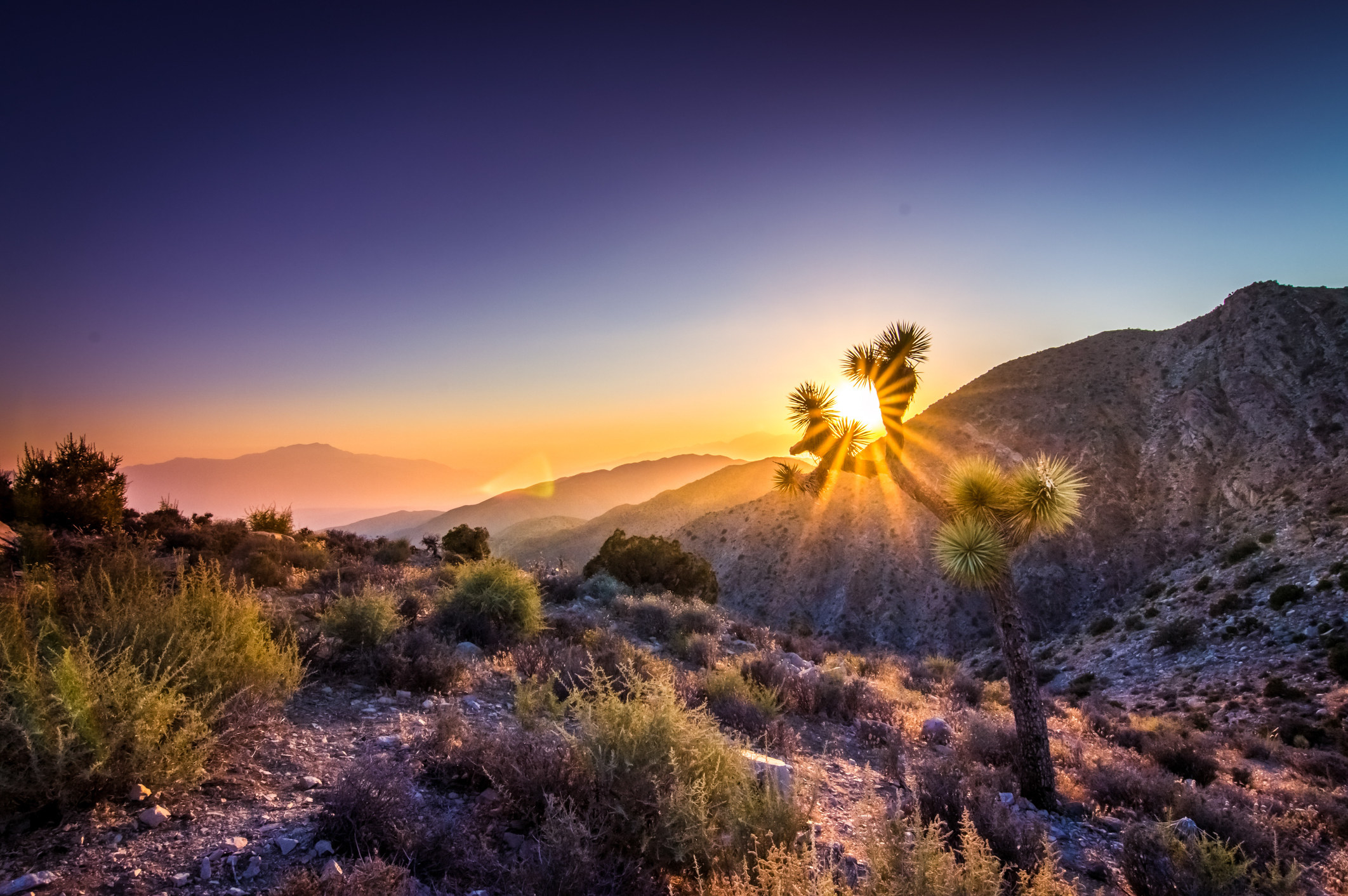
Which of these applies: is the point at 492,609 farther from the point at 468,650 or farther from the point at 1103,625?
the point at 1103,625

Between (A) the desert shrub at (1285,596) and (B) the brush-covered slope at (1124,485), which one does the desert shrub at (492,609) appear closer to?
(B) the brush-covered slope at (1124,485)

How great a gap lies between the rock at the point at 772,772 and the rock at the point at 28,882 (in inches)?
172

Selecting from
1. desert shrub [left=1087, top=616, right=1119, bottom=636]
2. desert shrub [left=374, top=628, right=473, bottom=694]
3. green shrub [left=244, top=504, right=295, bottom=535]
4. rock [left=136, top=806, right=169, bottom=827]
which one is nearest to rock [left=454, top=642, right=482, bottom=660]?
desert shrub [left=374, top=628, right=473, bottom=694]

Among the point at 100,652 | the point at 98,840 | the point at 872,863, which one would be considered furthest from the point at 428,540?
the point at 872,863

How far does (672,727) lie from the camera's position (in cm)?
464

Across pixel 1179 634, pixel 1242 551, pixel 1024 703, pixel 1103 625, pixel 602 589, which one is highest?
pixel 602 589

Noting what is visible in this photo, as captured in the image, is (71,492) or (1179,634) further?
(1179,634)

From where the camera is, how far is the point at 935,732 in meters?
9.69

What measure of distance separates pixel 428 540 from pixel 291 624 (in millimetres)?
20838

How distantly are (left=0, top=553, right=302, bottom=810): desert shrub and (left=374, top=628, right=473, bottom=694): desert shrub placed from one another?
152 cm

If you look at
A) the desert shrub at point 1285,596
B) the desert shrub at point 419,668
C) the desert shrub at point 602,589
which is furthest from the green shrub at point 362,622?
the desert shrub at point 1285,596

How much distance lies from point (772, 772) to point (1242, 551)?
42.1 meters

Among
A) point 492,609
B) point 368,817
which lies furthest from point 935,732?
point 368,817

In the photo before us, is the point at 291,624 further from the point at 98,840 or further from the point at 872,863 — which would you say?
the point at 872,863
